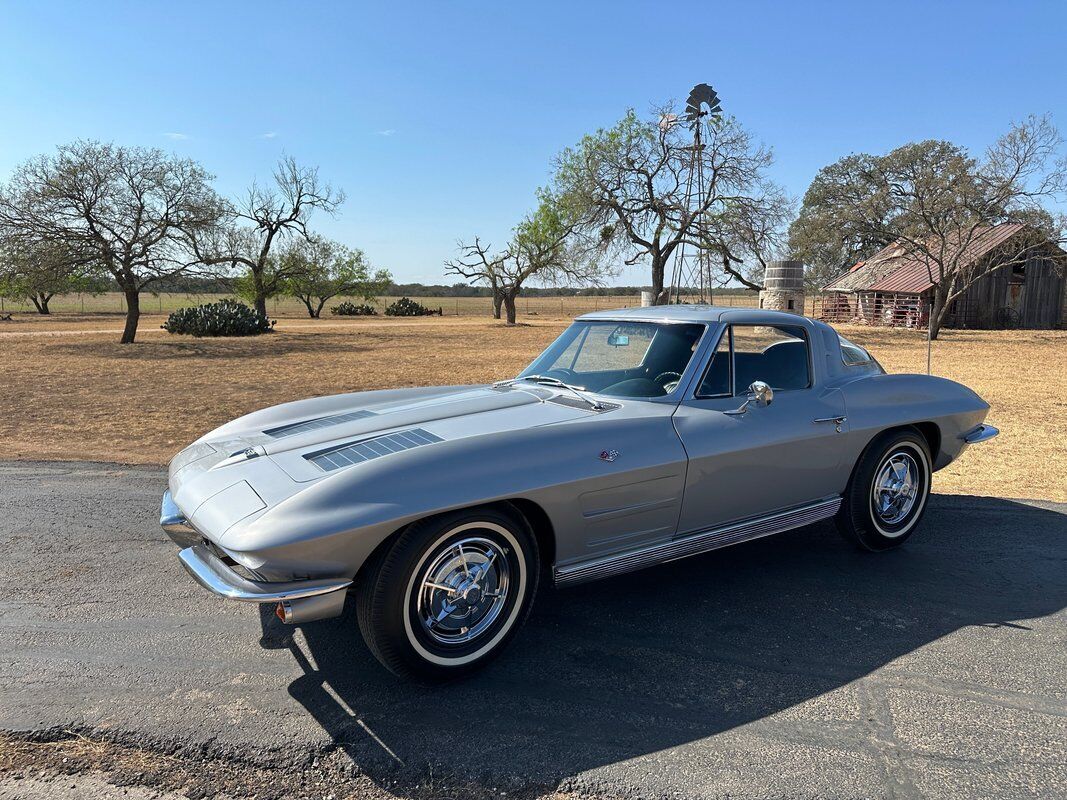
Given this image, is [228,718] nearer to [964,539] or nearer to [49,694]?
[49,694]

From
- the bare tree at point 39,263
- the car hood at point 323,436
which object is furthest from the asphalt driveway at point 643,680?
the bare tree at point 39,263

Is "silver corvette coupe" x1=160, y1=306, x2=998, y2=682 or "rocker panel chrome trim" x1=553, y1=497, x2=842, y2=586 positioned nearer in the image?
"silver corvette coupe" x1=160, y1=306, x2=998, y2=682

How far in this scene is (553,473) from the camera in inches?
124

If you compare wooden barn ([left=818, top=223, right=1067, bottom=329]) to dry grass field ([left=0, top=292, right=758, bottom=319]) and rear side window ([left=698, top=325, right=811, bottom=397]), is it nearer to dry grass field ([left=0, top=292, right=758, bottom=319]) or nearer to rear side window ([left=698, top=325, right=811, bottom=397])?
dry grass field ([left=0, top=292, right=758, bottom=319])

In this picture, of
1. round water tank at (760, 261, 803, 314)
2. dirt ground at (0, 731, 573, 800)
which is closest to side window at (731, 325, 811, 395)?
dirt ground at (0, 731, 573, 800)

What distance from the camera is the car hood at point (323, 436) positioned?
303 centimetres

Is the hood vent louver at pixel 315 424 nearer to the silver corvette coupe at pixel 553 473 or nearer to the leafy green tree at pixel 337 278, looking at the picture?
the silver corvette coupe at pixel 553 473

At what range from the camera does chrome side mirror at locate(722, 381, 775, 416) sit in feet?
12.5

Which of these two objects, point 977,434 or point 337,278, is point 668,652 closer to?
point 977,434

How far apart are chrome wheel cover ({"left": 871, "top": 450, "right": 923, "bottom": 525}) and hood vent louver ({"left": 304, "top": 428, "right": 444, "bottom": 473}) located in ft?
9.54

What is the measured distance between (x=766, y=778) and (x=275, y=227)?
4184 centimetres

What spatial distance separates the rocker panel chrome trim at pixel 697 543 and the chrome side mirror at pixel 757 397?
1.95 ft

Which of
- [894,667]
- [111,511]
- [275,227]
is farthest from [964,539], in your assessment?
[275,227]

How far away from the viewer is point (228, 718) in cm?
277
